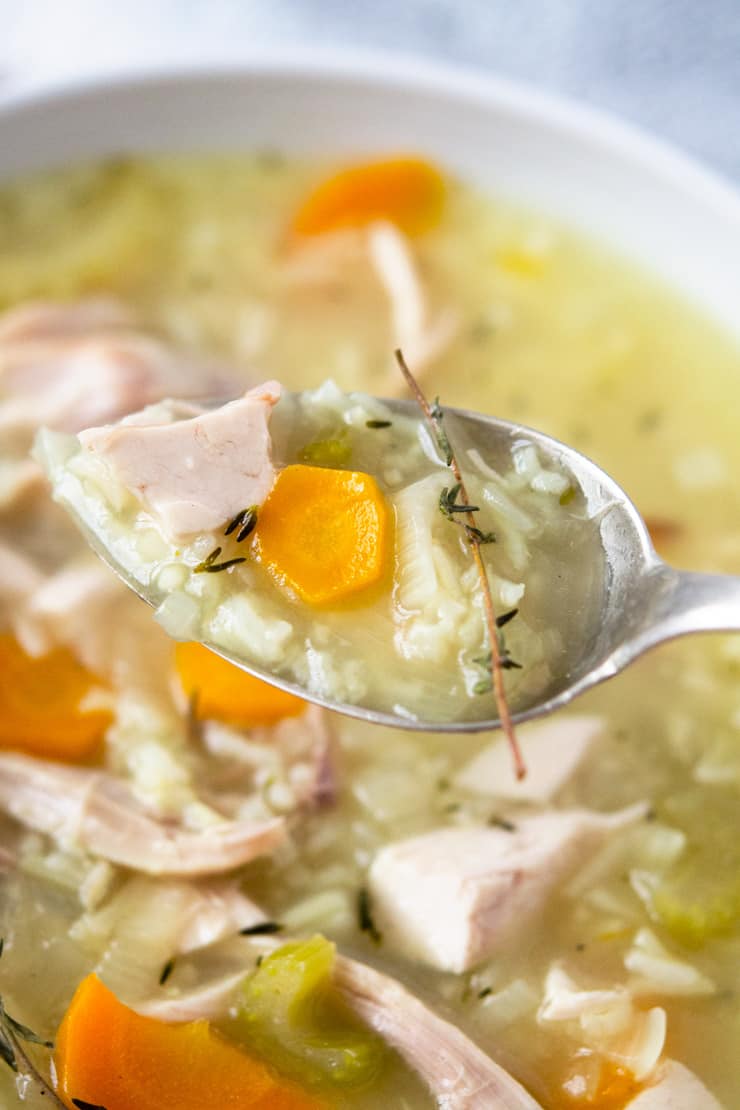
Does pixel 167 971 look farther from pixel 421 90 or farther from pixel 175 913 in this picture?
pixel 421 90

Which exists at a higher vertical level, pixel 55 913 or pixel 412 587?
pixel 412 587

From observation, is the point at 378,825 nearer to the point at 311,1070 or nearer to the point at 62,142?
the point at 311,1070

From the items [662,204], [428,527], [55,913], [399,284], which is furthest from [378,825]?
[662,204]

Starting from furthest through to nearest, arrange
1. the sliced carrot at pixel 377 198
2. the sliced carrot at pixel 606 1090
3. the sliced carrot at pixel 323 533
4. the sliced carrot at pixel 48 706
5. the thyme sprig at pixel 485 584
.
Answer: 1. the sliced carrot at pixel 377 198
2. the sliced carrot at pixel 48 706
3. the sliced carrot at pixel 606 1090
4. the sliced carrot at pixel 323 533
5. the thyme sprig at pixel 485 584

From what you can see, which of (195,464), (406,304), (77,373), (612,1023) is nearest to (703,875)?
(612,1023)

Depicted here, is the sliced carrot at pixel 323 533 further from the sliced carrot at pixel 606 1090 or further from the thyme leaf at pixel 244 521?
the sliced carrot at pixel 606 1090

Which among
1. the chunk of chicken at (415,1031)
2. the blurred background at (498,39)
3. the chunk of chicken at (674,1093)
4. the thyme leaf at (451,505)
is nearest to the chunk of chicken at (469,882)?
the chunk of chicken at (415,1031)
